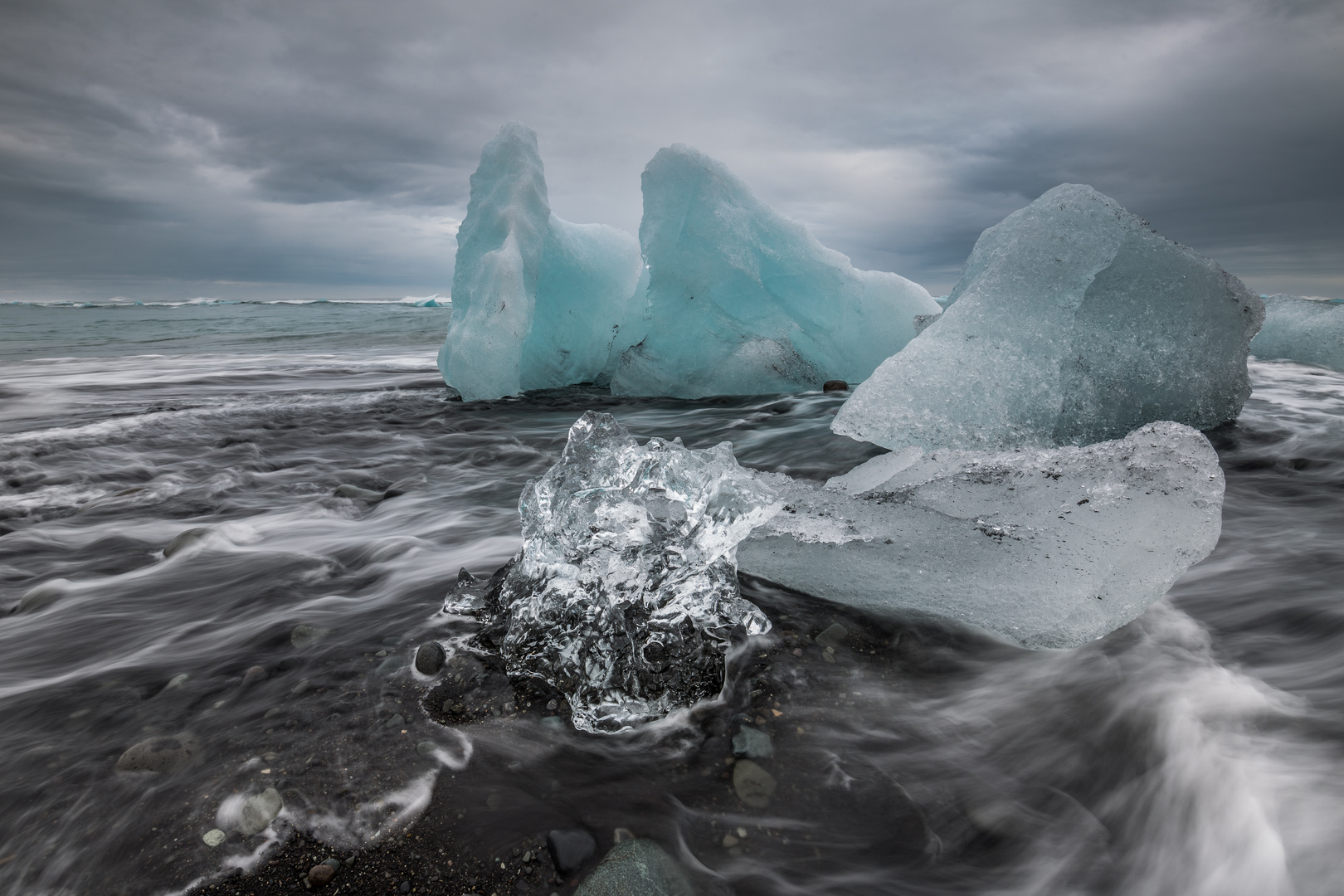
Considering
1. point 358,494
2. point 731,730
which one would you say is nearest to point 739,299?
point 358,494

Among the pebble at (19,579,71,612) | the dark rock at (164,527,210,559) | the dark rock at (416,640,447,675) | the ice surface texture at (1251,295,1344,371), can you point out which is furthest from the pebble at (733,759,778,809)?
the ice surface texture at (1251,295,1344,371)

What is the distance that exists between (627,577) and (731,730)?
0.50m

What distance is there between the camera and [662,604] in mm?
1923

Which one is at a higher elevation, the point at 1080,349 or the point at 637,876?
the point at 1080,349

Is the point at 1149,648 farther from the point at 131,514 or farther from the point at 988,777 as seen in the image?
the point at 131,514

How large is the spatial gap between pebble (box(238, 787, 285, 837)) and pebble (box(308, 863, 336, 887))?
178 millimetres

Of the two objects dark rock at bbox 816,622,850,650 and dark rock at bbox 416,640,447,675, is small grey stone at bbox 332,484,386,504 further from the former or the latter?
dark rock at bbox 816,622,850,650

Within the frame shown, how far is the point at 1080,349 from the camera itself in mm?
4402

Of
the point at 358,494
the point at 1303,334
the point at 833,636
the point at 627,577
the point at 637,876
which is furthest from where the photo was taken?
the point at 1303,334

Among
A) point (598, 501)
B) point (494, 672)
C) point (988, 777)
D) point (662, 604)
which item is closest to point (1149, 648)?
point (988, 777)

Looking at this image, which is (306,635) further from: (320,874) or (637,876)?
(637,876)

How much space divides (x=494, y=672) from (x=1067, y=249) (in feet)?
14.4

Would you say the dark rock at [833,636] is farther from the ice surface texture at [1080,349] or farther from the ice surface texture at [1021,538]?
the ice surface texture at [1080,349]

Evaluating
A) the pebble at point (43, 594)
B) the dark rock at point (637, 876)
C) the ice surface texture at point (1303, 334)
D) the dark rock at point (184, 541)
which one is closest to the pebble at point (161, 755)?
the dark rock at point (637, 876)
